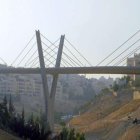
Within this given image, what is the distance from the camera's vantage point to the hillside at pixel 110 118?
143 feet

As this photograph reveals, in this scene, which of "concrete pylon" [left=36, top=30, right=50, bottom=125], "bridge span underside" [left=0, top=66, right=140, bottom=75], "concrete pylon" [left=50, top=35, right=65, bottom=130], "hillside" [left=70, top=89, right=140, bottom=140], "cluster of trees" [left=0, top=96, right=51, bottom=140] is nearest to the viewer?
"cluster of trees" [left=0, top=96, right=51, bottom=140]

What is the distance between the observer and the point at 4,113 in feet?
76.2

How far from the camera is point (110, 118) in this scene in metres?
57.1

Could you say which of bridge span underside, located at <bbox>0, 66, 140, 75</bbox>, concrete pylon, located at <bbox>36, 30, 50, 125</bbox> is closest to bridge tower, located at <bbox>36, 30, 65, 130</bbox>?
concrete pylon, located at <bbox>36, 30, 50, 125</bbox>

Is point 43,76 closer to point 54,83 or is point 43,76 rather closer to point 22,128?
point 54,83

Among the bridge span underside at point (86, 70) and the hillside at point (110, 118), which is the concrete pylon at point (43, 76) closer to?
the bridge span underside at point (86, 70)

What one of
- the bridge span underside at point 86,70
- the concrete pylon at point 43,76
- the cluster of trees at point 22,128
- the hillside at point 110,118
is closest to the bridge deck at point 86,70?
the bridge span underside at point 86,70

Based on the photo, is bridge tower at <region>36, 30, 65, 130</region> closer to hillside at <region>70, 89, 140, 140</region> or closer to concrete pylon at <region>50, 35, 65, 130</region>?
concrete pylon at <region>50, 35, 65, 130</region>

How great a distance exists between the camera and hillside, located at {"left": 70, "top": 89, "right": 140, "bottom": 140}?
43.7 meters

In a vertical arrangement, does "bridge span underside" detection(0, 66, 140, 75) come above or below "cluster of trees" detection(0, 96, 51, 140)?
above

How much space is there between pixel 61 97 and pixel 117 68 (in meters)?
95.1

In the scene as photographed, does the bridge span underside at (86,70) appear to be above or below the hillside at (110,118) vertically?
above

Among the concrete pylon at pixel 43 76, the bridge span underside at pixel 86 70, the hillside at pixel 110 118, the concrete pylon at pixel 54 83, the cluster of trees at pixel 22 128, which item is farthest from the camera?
the hillside at pixel 110 118

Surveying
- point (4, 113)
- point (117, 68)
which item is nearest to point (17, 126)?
point (4, 113)
